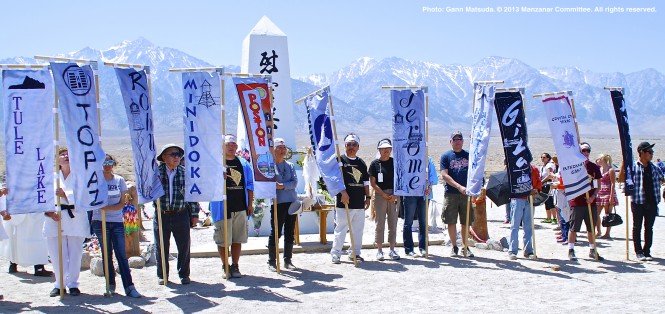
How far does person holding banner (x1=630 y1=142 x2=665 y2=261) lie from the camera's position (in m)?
10.3

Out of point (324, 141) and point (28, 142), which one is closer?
point (28, 142)

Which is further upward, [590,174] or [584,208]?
[590,174]

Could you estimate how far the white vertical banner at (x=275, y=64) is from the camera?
46.8ft

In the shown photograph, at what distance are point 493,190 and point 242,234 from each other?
4.24m

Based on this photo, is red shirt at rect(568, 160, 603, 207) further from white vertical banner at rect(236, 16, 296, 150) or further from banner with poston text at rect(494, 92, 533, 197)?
white vertical banner at rect(236, 16, 296, 150)

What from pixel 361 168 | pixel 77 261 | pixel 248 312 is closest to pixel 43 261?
pixel 77 261

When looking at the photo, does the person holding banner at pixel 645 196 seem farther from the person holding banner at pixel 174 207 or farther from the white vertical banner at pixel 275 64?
the white vertical banner at pixel 275 64

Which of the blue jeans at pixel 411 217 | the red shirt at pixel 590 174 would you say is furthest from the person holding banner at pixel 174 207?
the red shirt at pixel 590 174

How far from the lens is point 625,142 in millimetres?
10461

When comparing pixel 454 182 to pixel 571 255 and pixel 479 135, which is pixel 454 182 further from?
pixel 571 255

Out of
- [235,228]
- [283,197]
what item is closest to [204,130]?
[235,228]

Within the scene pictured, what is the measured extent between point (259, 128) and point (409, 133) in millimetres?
2548

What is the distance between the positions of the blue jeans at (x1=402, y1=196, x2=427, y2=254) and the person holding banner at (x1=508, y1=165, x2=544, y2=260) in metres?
1.28

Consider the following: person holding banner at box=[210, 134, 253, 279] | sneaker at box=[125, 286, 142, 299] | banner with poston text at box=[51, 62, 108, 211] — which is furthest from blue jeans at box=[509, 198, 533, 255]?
banner with poston text at box=[51, 62, 108, 211]
